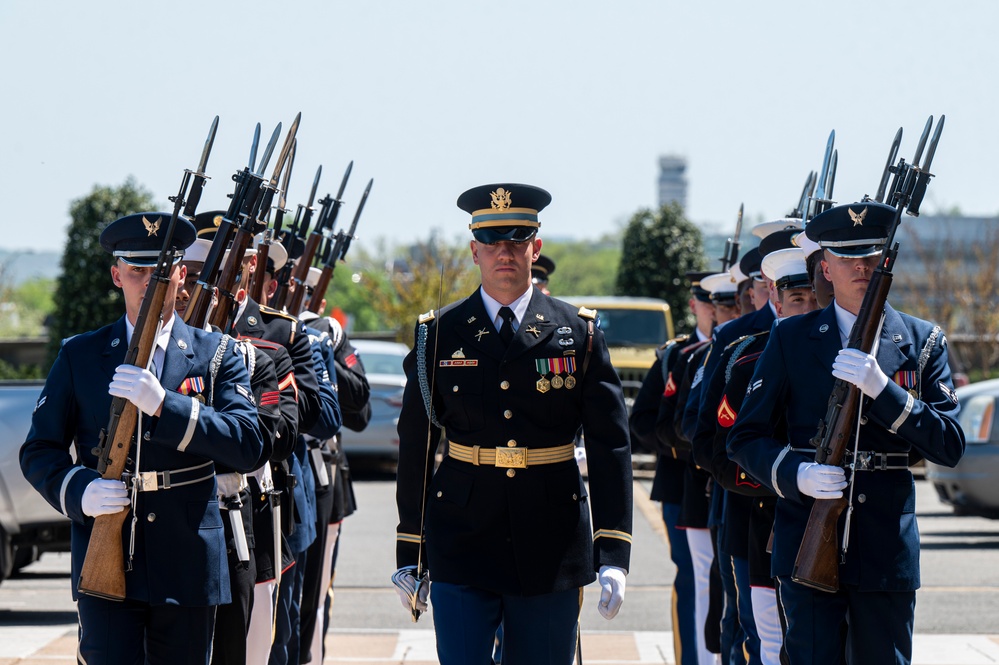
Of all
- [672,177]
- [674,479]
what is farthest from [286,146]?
[672,177]

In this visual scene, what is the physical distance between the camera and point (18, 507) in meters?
9.84

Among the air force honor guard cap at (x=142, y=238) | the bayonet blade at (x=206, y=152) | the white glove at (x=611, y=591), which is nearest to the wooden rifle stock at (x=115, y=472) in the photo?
the air force honor guard cap at (x=142, y=238)

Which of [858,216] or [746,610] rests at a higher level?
[858,216]

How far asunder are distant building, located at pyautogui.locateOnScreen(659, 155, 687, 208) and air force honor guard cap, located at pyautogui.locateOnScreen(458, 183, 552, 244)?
146 metres

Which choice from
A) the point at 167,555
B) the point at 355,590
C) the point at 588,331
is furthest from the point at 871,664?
the point at 355,590

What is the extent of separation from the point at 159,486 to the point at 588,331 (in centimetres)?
153

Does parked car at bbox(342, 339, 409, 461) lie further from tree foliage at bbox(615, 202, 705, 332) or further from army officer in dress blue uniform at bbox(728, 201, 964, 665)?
army officer in dress blue uniform at bbox(728, 201, 964, 665)

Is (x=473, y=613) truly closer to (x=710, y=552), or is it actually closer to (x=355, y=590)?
(x=710, y=552)

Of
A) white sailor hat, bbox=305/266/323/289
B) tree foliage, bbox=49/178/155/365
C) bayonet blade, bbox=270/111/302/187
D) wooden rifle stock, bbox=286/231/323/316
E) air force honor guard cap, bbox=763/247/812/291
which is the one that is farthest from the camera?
tree foliage, bbox=49/178/155/365

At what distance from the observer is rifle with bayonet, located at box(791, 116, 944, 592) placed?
16.6 ft

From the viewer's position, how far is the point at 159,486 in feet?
17.0

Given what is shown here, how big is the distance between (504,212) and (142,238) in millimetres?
1222

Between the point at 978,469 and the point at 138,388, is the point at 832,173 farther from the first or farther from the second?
the point at 978,469

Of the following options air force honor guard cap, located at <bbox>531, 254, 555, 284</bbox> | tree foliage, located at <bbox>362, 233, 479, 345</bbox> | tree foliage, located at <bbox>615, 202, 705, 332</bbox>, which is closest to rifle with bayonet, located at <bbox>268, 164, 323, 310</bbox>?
air force honor guard cap, located at <bbox>531, 254, 555, 284</bbox>
